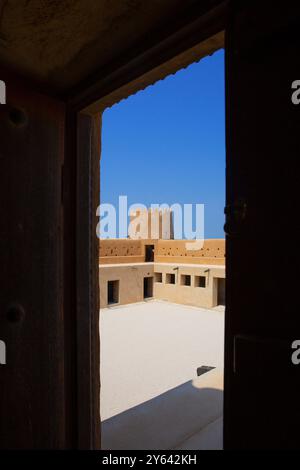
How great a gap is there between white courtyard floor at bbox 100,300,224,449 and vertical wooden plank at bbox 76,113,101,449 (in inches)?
29.1

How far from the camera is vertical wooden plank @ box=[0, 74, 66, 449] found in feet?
4.62

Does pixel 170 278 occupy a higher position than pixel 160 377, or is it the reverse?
pixel 170 278

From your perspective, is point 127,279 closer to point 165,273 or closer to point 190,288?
point 165,273

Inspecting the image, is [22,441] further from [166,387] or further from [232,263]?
[166,387]

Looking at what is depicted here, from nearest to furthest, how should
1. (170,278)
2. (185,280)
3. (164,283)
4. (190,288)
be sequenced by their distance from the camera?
(190,288) < (185,280) < (164,283) < (170,278)

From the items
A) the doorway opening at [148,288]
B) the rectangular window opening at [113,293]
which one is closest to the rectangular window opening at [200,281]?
the doorway opening at [148,288]

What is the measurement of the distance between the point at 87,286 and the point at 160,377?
21.9 feet

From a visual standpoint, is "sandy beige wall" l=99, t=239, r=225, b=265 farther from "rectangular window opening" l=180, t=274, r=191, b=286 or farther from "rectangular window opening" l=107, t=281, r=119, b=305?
"rectangular window opening" l=107, t=281, r=119, b=305

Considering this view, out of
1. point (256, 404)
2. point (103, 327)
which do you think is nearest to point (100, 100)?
point (256, 404)

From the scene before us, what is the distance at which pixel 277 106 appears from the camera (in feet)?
2.89

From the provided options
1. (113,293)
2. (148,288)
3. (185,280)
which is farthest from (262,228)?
(148,288)

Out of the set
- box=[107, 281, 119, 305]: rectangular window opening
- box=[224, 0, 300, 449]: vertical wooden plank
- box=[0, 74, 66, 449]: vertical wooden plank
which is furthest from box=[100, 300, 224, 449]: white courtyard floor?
box=[224, 0, 300, 449]: vertical wooden plank

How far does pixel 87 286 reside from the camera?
5.75 feet

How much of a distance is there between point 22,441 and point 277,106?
1.72 metres
